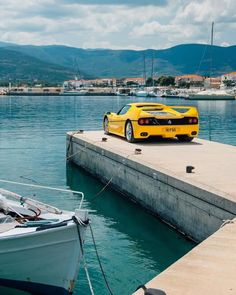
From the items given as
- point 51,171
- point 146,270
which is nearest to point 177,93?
point 51,171

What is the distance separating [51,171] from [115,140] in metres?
3.02

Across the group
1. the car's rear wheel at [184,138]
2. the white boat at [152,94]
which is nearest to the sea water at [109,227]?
the car's rear wheel at [184,138]

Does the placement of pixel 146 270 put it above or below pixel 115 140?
below

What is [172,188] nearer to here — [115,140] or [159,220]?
[159,220]

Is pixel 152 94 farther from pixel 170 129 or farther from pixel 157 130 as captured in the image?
pixel 157 130

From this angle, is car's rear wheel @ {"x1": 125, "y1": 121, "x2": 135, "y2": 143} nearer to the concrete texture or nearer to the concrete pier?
the concrete pier

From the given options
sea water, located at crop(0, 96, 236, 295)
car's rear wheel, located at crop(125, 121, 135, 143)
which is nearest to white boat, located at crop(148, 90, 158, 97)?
sea water, located at crop(0, 96, 236, 295)

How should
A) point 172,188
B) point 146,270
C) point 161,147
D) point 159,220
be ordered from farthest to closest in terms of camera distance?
point 161,147
point 159,220
point 172,188
point 146,270

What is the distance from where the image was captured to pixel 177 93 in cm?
18538

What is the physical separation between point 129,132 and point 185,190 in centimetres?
846

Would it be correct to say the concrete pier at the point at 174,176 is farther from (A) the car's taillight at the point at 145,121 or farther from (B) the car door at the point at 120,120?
(A) the car's taillight at the point at 145,121

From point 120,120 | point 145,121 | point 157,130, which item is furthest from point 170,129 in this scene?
point 120,120

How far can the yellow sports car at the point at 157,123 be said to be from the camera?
20.8 m

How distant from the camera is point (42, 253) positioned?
9.02 meters
